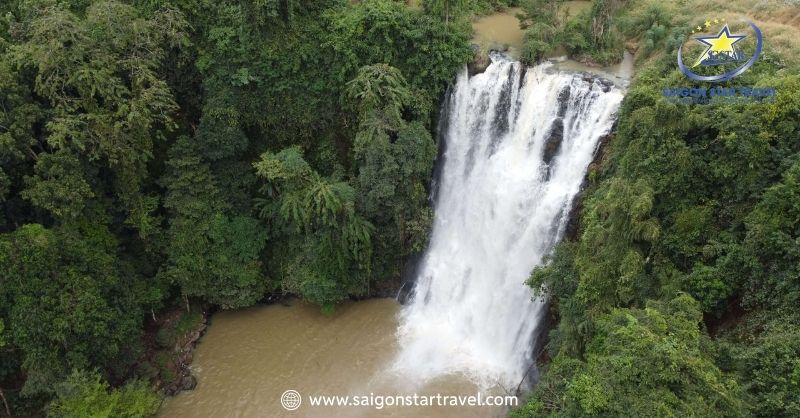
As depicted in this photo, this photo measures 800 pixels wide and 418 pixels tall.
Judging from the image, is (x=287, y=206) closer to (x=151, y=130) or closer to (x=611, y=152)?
(x=151, y=130)

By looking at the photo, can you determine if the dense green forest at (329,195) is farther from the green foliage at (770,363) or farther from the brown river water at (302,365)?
the brown river water at (302,365)

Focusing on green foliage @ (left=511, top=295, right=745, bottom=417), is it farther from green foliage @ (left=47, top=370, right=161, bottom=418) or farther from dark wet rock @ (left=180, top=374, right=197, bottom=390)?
dark wet rock @ (left=180, top=374, right=197, bottom=390)

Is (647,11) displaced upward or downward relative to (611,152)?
upward

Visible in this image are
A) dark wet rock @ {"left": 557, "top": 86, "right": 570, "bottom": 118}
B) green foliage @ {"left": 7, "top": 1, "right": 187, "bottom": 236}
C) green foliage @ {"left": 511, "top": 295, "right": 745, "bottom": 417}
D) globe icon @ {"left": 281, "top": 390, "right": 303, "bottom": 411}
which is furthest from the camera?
dark wet rock @ {"left": 557, "top": 86, "right": 570, "bottom": 118}

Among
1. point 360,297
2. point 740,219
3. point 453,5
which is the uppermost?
point 453,5

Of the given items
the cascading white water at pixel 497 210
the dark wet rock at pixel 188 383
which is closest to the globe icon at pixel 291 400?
the dark wet rock at pixel 188 383

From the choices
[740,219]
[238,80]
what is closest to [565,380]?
[740,219]

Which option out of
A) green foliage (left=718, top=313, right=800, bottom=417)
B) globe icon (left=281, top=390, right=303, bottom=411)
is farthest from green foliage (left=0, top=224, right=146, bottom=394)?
green foliage (left=718, top=313, right=800, bottom=417)
